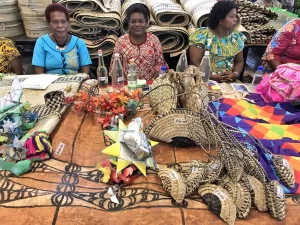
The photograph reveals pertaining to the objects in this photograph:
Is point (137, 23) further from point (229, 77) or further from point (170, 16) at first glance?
point (229, 77)

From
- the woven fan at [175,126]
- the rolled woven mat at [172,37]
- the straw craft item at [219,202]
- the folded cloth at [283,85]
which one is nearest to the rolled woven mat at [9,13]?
the rolled woven mat at [172,37]

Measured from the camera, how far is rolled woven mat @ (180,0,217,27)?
2.71 meters

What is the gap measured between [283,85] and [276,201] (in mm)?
985

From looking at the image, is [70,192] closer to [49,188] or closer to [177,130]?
[49,188]

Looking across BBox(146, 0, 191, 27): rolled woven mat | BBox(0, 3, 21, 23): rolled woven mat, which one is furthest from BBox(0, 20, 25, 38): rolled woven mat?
BBox(146, 0, 191, 27): rolled woven mat

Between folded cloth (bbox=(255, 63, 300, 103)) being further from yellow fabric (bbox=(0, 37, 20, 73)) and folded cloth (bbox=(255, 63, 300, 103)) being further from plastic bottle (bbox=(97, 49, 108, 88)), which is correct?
yellow fabric (bbox=(0, 37, 20, 73))

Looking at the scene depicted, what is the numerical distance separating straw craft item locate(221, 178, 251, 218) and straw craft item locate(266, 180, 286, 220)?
0.26 feet

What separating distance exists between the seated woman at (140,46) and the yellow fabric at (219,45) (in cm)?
36

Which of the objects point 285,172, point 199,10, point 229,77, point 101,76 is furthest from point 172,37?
point 285,172

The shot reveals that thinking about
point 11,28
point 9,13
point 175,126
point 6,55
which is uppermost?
point 9,13

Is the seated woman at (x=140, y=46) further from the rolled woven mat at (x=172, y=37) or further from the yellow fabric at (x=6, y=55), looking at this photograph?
the yellow fabric at (x=6, y=55)

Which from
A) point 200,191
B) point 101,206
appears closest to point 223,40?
point 200,191

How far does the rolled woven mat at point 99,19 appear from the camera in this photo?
8.62ft

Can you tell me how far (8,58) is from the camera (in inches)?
90.8
